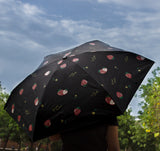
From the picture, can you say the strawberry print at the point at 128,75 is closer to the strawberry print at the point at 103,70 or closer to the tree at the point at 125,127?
the strawberry print at the point at 103,70

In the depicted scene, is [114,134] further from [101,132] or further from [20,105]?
[20,105]

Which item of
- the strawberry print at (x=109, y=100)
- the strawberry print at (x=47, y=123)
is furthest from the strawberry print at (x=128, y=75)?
the strawberry print at (x=47, y=123)

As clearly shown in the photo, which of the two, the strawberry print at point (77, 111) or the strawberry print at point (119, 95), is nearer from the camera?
the strawberry print at point (77, 111)

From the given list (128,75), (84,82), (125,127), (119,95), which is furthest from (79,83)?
(125,127)

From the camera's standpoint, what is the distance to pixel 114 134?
2.83 meters

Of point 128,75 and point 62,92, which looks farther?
point 128,75

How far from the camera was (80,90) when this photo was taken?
3.08m

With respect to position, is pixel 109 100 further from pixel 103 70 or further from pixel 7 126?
pixel 7 126

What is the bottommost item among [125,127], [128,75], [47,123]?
[47,123]

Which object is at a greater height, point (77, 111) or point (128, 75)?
point (128, 75)

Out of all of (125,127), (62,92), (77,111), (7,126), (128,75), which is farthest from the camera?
(7,126)

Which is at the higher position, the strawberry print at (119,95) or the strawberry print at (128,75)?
the strawberry print at (128,75)

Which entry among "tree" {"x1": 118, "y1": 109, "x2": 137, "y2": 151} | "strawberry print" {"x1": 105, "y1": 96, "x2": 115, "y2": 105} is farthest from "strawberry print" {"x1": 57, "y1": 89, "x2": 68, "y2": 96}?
"tree" {"x1": 118, "y1": 109, "x2": 137, "y2": 151}

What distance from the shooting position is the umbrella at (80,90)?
2.97 m
